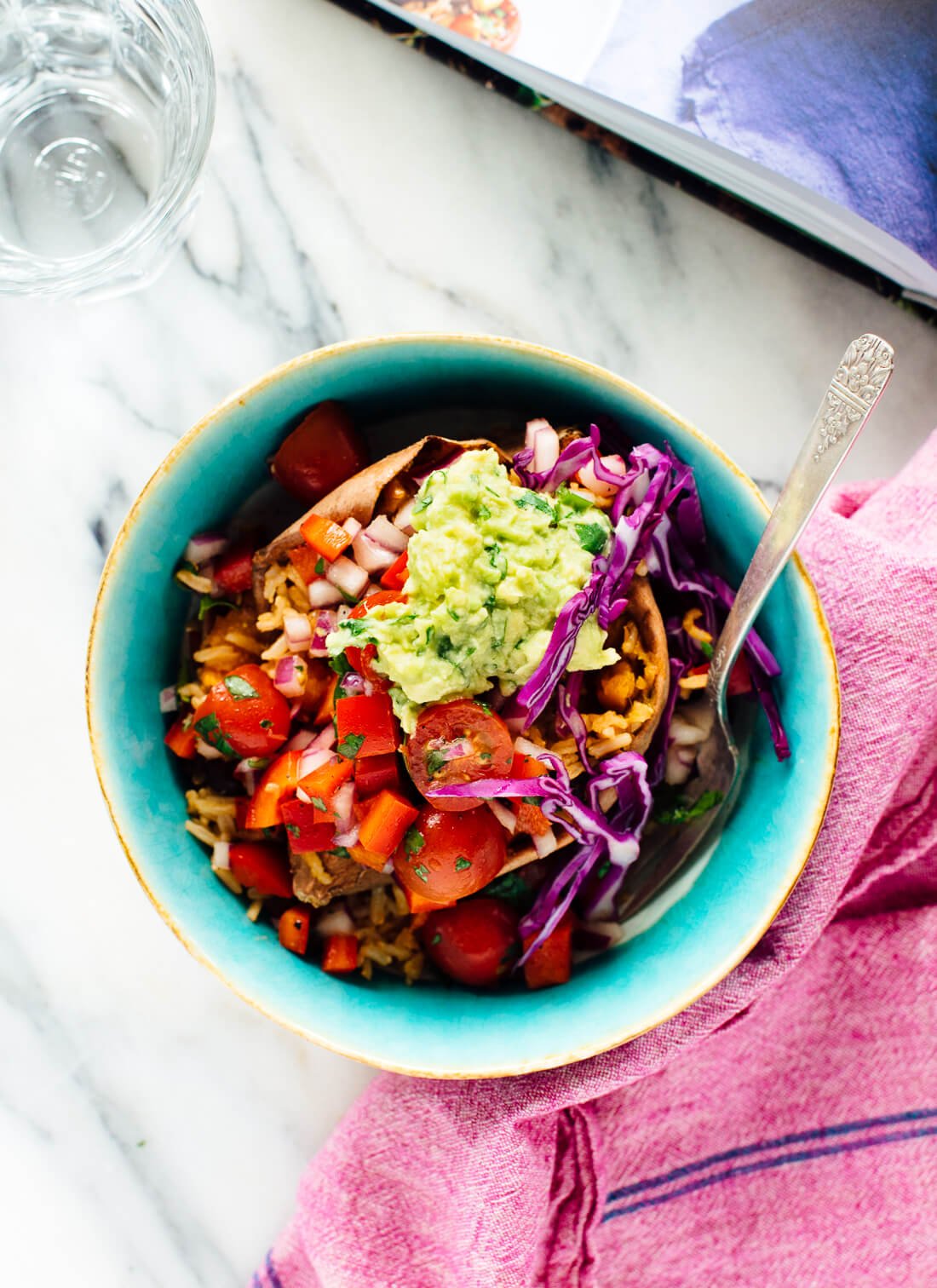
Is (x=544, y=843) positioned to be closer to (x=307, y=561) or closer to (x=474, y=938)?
(x=474, y=938)

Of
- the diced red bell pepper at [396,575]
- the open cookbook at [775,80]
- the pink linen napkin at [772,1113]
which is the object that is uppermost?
the open cookbook at [775,80]

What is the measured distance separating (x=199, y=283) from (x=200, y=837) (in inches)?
45.7

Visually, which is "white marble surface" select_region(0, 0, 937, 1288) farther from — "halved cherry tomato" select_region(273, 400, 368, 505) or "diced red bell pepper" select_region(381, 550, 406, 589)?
"diced red bell pepper" select_region(381, 550, 406, 589)

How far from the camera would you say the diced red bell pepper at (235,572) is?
2143mm

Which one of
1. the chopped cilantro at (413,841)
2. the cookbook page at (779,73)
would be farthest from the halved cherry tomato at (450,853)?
the cookbook page at (779,73)

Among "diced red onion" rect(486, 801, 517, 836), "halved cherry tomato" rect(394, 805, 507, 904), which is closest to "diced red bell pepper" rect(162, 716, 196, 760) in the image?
"halved cherry tomato" rect(394, 805, 507, 904)

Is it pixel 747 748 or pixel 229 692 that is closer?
pixel 229 692

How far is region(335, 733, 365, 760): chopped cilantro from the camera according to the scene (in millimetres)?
1889

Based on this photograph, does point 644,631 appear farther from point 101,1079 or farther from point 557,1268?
point 101,1079

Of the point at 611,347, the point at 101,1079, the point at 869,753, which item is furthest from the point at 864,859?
the point at 101,1079

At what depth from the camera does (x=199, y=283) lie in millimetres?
2396

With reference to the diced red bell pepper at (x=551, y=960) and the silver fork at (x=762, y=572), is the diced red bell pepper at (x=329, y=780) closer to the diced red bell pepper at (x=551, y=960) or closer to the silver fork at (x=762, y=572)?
the diced red bell pepper at (x=551, y=960)

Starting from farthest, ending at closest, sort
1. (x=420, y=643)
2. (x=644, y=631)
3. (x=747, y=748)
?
(x=747, y=748) < (x=644, y=631) < (x=420, y=643)

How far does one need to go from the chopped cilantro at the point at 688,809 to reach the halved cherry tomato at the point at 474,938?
1.12 ft
